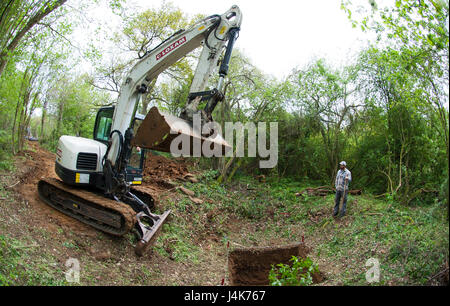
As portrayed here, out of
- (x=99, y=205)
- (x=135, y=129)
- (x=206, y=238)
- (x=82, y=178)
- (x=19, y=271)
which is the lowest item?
(x=206, y=238)

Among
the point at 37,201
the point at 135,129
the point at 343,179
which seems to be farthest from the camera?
the point at 343,179

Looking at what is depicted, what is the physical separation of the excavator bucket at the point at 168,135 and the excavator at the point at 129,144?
0.02 m

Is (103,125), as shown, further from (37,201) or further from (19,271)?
(19,271)

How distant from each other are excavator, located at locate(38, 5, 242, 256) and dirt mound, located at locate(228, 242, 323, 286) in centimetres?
185

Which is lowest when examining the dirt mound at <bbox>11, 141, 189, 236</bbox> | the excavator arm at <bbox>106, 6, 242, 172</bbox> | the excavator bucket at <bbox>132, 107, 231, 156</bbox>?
the dirt mound at <bbox>11, 141, 189, 236</bbox>

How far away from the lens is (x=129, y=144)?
6.18 metres

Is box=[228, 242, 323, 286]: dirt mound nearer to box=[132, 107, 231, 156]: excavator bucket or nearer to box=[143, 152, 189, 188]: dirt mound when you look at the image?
box=[132, 107, 231, 156]: excavator bucket

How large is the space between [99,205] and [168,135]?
96.0 inches

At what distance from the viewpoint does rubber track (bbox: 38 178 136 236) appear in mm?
5617

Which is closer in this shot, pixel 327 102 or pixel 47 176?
pixel 47 176

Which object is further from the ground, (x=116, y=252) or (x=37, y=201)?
(x=37, y=201)

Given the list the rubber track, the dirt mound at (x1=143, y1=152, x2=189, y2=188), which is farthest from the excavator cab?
the dirt mound at (x1=143, y1=152, x2=189, y2=188)

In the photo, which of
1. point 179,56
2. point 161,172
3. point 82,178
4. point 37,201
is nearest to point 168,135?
point 179,56
